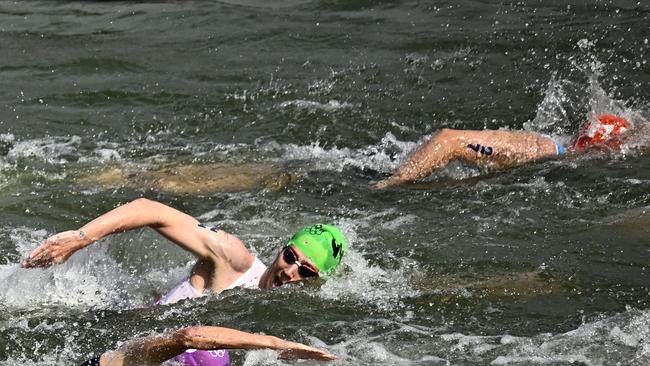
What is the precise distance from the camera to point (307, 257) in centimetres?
726

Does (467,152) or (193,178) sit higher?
(467,152)

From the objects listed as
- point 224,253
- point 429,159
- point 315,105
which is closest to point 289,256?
point 224,253

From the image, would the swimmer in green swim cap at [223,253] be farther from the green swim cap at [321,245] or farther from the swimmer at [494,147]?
the swimmer at [494,147]

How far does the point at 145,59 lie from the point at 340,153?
375 cm

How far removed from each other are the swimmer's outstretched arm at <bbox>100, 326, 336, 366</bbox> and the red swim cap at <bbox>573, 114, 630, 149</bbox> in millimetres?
4842

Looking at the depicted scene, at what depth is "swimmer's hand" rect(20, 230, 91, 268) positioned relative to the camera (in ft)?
20.5

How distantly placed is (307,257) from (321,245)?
138 millimetres

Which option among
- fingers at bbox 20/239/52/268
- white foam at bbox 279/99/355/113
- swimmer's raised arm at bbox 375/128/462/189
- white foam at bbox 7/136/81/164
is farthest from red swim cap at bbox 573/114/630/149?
fingers at bbox 20/239/52/268

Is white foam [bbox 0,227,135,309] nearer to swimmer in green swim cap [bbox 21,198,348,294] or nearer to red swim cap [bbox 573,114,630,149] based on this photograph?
swimmer in green swim cap [bbox 21,198,348,294]

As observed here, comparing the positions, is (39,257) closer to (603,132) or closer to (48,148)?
(48,148)

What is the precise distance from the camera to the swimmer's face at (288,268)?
23.7 ft

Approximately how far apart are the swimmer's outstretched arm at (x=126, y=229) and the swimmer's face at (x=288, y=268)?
0.43 metres

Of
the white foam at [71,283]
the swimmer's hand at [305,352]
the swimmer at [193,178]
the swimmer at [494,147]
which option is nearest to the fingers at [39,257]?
the white foam at [71,283]

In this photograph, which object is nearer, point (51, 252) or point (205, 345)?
point (205, 345)
